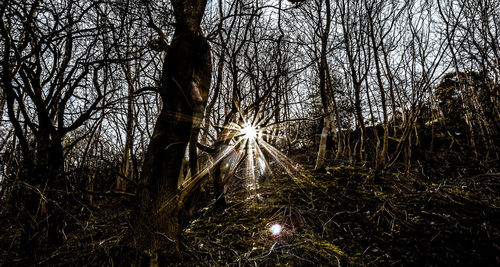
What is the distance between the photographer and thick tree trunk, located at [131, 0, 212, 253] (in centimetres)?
186

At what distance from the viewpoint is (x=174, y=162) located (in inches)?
76.2

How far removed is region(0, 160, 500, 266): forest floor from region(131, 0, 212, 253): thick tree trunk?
25cm

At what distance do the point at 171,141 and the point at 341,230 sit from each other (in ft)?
7.59

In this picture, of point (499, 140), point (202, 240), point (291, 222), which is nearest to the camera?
point (202, 240)

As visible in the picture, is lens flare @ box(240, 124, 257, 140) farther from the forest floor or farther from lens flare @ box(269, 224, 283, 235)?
lens flare @ box(269, 224, 283, 235)

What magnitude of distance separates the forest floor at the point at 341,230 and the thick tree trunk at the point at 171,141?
0.25 meters

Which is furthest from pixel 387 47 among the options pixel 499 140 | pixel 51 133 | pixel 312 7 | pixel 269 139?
pixel 51 133

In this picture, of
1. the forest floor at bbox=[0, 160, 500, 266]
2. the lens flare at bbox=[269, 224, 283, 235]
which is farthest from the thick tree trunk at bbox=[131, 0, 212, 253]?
the lens flare at bbox=[269, 224, 283, 235]

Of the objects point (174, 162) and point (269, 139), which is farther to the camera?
point (269, 139)

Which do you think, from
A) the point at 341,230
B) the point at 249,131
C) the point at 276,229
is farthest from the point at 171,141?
the point at 341,230

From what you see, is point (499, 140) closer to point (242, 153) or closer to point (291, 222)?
point (291, 222)

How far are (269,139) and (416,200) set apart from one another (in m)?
3.73

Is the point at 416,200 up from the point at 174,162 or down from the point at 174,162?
down

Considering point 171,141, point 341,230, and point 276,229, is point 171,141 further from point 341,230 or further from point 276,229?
point 341,230
